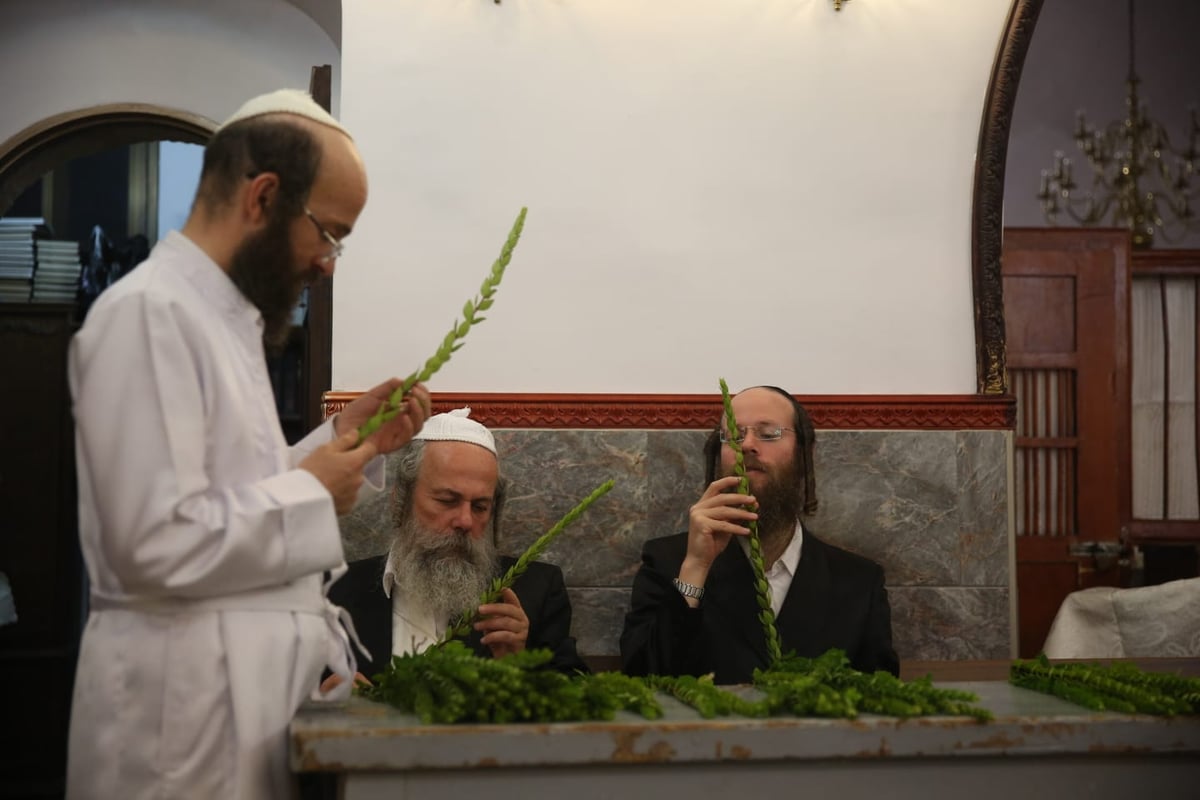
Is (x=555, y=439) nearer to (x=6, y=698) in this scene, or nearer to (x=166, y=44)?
(x=166, y=44)

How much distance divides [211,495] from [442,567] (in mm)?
1523

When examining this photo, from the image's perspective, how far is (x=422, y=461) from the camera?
3.62m

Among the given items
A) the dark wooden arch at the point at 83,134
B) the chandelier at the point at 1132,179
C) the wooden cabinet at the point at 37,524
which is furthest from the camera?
the chandelier at the point at 1132,179

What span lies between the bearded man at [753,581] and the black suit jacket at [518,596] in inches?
7.8

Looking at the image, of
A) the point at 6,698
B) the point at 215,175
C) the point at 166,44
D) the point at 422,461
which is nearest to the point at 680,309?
the point at 422,461

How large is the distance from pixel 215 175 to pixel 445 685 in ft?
3.03

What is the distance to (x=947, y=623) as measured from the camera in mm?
3979

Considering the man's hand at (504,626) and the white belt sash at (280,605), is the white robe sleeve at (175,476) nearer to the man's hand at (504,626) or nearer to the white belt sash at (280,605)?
the white belt sash at (280,605)

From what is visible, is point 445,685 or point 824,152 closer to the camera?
point 445,685

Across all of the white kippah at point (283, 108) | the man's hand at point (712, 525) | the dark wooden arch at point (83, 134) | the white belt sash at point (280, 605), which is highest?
the dark wooden arch at point (83, 134)

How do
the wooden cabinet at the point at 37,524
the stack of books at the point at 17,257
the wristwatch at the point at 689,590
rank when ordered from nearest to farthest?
the wristwatch at the point at 689,590
the stack of books at the point at 17,257
the wooden cabinet at the point at 37,524

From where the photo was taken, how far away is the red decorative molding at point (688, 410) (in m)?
3.88

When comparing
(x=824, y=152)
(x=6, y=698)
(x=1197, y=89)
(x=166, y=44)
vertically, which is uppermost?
(x=1197, y=89)

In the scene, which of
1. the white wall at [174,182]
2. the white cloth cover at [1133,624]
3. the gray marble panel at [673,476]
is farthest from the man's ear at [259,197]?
the white wall at [174,182]
